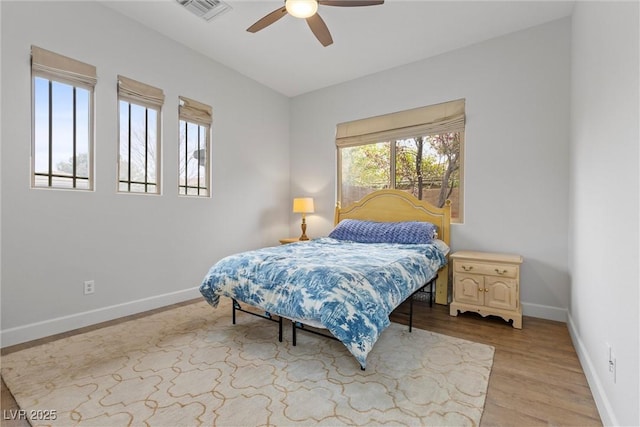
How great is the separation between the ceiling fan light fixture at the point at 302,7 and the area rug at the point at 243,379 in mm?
2671

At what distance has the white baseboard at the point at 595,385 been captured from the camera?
1.42 metres

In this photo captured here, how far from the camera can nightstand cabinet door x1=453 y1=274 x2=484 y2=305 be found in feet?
9.54

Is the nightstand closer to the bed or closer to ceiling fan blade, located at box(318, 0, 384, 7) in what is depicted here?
the bed

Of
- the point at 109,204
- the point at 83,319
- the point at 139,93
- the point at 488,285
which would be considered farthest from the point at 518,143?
the point at 83,319

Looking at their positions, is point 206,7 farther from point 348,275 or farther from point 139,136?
point 348,275

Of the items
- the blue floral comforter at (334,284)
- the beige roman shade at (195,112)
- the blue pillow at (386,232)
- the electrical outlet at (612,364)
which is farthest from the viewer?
the beige roman shade at (195,112)

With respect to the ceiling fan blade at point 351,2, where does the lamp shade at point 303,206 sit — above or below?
below

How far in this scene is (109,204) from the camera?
114 inches

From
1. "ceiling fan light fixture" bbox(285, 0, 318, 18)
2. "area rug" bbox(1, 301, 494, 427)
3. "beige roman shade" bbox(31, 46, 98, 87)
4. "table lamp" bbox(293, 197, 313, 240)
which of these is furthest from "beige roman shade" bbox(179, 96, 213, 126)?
"area rug" bbox(1, 301, 494, 427)

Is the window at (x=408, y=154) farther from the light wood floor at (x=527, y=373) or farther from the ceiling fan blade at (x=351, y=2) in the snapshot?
the ceiling fan blade at (x=351, y=2)

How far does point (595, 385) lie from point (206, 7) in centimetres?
408

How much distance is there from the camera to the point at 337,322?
175cm

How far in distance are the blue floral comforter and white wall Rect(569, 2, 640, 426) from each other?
3.55 feet

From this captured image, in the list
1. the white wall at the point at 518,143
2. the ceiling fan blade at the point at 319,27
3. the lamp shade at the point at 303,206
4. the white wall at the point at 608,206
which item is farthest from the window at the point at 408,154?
the ceiling fan blade at the point at 319,27
